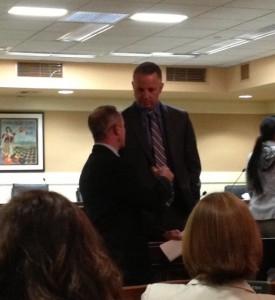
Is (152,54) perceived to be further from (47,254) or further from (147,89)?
(47,254)

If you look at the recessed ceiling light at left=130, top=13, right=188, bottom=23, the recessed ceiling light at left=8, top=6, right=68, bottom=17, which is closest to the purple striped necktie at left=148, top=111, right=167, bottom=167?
the recessed ceiling light at left=8, top=6, right=68, bottom=17

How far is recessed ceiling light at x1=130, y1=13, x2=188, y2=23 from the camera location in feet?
26.1

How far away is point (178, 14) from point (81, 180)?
4.57m

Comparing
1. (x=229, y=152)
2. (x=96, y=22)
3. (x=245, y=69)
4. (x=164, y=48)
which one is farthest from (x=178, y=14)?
(x=229, y=152)

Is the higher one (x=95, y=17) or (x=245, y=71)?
(x=95, y=17)

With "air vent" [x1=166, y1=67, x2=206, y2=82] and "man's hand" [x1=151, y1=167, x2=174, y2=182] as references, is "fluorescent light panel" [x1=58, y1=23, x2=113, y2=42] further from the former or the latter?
"man's hand" [x1=151, y1=167, x2=174, y2=182]

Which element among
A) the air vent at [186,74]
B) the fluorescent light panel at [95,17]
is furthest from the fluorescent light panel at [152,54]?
the fluorescent light panel at [95,17]

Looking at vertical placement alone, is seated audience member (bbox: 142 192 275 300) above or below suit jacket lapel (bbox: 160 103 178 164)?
below

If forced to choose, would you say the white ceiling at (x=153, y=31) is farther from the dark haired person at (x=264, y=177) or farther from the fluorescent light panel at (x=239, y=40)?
the dark haired person at (x=264, y=177)

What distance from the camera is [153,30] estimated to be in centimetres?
879

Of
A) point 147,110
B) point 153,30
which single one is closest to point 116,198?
point 147,110

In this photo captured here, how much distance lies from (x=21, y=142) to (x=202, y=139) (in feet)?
11.2

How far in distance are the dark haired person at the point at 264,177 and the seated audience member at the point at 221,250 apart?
105 inches

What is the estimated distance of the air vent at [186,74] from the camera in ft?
39.7
